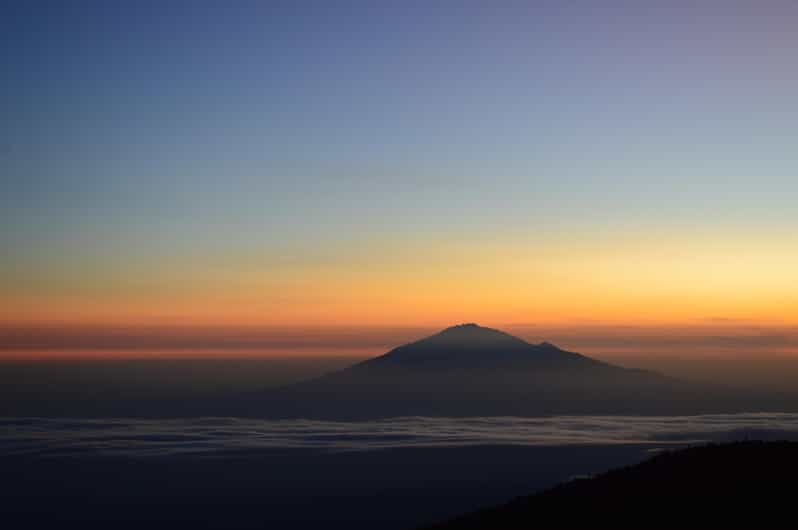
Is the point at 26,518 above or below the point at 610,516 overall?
below

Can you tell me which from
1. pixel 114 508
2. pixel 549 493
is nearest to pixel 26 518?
pixel 114 508

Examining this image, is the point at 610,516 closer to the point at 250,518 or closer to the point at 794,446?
the point at 794,446

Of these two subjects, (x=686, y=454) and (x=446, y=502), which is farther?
(x=446, y=502)

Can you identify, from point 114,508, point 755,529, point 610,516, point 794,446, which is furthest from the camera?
point 114,508

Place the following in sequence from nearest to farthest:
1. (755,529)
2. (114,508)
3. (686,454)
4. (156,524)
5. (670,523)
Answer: (755,529), (670,523), (686,454), (156,524), (114,508)

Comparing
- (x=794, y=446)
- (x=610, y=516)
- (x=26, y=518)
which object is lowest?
(x=26, y=518)

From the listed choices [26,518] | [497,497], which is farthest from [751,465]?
[26,518]
